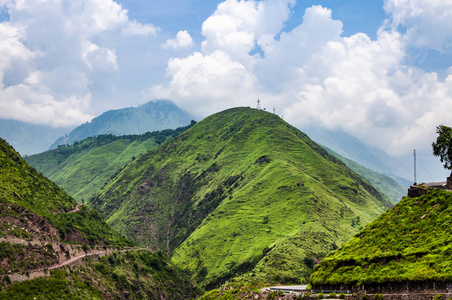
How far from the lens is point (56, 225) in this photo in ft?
447

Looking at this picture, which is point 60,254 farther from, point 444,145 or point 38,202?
point 444,145

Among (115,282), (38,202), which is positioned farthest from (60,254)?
(38,202)

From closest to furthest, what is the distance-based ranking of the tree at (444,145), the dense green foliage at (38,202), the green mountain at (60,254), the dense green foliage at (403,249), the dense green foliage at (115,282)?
the dense green foliage at (403,249)
the tree at (444,145)
the dense green foliage at (115,282)
the green mountain at (60,254)
the dense green foliage at (38,202)

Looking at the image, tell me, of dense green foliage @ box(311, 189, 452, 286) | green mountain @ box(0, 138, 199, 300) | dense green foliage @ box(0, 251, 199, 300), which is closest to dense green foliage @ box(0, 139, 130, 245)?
green mountain @ box(0, 138, 199, 300)

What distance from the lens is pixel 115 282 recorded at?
14062 centimetres

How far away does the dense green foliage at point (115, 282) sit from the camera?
10469 cm

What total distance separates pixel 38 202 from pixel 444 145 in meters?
114

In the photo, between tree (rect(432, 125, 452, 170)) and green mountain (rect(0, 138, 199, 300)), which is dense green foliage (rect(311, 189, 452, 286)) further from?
green mountain (rect(0, 138, 199, 300))

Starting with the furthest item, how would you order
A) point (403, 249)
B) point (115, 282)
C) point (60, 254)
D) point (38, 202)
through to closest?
point (38, 202) → point (115, 282) → point (60, 254) → point (403, 249)

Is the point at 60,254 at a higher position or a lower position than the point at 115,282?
higher

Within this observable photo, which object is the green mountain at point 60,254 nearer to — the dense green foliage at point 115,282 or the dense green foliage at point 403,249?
the dense green foliage at point 115,282

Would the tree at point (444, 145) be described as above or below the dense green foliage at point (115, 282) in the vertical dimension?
above

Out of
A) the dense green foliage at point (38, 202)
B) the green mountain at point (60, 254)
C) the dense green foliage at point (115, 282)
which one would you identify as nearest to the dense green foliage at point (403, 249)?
the dense green foliage at point (115, 282)

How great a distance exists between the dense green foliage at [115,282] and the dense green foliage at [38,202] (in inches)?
455
